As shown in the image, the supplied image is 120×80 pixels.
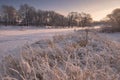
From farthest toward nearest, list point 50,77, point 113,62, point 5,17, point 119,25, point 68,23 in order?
point 68,23 < point 5,17 < point 119,25 < point 113,62 < point 50,77

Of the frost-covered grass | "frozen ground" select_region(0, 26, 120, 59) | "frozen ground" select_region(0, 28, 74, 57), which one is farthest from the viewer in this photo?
"frozen ground" select_region(0, 28, 74, 57)

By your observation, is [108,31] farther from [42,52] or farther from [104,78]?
[104,78]

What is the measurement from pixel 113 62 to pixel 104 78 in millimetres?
1643

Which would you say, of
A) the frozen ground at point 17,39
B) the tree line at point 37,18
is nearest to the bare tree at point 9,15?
the tree line at point 37,18

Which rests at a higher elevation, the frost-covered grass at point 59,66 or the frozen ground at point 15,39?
the frost-covered grass at point 59,66

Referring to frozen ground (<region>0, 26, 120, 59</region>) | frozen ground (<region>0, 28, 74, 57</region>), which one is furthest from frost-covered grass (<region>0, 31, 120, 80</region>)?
frozen ground (<region>0, 28, 74, 57</region>)

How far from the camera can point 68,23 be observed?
197ft

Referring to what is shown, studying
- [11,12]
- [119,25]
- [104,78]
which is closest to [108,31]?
[119,25]

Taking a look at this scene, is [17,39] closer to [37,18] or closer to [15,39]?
[15,39]

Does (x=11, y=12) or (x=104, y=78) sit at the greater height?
(x=11, y=12)

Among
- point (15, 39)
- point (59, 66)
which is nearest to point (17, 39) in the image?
point (15, 39)

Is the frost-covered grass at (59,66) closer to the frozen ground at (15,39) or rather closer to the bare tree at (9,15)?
the frozen ground at (15,39)

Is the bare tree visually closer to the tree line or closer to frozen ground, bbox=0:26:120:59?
the tree line

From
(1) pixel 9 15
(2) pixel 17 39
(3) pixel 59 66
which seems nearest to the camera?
(3) pixel 59 66
